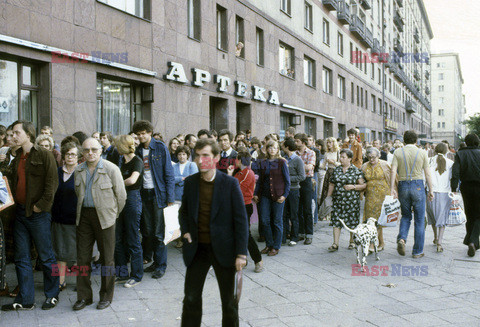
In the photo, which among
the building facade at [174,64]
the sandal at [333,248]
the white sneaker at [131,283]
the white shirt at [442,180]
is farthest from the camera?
the building facade at [174,64]

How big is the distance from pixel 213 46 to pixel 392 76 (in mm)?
38796

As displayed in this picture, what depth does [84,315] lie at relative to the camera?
184 inches

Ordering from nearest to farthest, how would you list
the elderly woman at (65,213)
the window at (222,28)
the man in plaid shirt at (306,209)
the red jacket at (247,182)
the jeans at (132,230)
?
the elderly woman at (65,213) → the jeans at (132,230) → the red jacket at (247,182) → the man in plaid shirt at (306,209) → the window at (222,28)

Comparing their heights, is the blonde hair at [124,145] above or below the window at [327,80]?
below

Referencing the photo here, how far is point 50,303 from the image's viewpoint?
4.89 m

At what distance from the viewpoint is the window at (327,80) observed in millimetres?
26255

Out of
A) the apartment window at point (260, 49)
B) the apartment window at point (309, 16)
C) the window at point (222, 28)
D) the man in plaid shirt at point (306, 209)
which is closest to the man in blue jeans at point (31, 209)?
the man in plaid shirt at point (306, 209)

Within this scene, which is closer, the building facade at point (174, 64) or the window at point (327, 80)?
the building facade at point (174, 64)

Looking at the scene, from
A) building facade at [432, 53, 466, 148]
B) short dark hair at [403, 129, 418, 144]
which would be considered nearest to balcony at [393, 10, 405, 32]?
short dark hair at [403, 129, 418, 144]

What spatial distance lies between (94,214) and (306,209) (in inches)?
175

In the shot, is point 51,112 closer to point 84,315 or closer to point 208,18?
point 84,315

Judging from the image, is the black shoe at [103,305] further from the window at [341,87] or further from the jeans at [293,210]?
the window at [341,87]

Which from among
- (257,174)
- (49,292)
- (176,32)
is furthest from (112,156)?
(176,32)

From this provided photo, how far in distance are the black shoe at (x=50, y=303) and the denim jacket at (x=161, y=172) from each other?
67.5 inches
